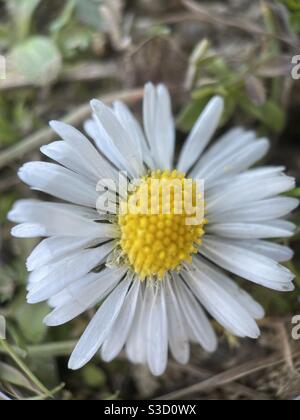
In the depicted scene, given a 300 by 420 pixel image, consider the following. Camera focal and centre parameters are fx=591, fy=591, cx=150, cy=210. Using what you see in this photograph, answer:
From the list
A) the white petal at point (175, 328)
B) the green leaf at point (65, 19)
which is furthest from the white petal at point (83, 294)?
the green leaf at point (65, 19)

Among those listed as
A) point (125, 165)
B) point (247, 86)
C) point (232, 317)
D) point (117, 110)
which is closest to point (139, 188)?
point (125, 165)

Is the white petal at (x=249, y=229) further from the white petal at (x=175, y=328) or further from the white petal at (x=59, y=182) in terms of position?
the white petal at (x=59, y=182)

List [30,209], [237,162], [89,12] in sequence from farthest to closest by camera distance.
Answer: [89,12] → [237,162] → [30,209]

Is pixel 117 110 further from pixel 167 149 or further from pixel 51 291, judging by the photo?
pixel 51 291

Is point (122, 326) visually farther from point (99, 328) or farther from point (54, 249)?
point (54, 249)

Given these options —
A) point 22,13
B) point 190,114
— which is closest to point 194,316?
point 190,114

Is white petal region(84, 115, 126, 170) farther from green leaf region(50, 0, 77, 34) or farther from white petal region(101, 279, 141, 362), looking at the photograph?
green leaf region(50, 0, 77, 34)
